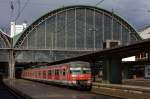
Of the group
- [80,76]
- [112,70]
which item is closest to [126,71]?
[112,70]

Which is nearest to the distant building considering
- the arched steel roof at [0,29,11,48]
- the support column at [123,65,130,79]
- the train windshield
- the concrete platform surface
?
the support column at [123,65,130,79]

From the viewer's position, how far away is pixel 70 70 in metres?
50.6

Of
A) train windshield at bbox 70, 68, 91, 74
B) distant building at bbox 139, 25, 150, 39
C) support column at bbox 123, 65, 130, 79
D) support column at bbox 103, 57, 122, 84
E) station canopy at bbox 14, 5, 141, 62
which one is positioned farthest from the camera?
distant building at bbox 139, 25, 150, 39

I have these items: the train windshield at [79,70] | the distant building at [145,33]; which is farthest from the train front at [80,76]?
the distant building at [145,33]

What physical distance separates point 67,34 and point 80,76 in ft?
276

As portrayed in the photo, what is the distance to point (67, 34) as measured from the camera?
440 feet

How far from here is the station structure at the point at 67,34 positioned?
12938 cm

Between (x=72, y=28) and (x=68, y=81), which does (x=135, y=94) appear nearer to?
(x=68, y=81)

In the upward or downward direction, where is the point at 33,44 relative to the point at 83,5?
downward

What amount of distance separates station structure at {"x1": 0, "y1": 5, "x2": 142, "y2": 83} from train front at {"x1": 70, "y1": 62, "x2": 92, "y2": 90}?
7654 cm

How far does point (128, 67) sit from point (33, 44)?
1278 inches

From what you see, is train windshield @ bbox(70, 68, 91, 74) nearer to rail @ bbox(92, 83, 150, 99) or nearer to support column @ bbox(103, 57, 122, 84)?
rail @ bbox(92, 83, 150, 99)

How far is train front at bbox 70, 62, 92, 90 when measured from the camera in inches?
1975

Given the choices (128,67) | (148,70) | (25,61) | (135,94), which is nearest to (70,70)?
(135,94)
